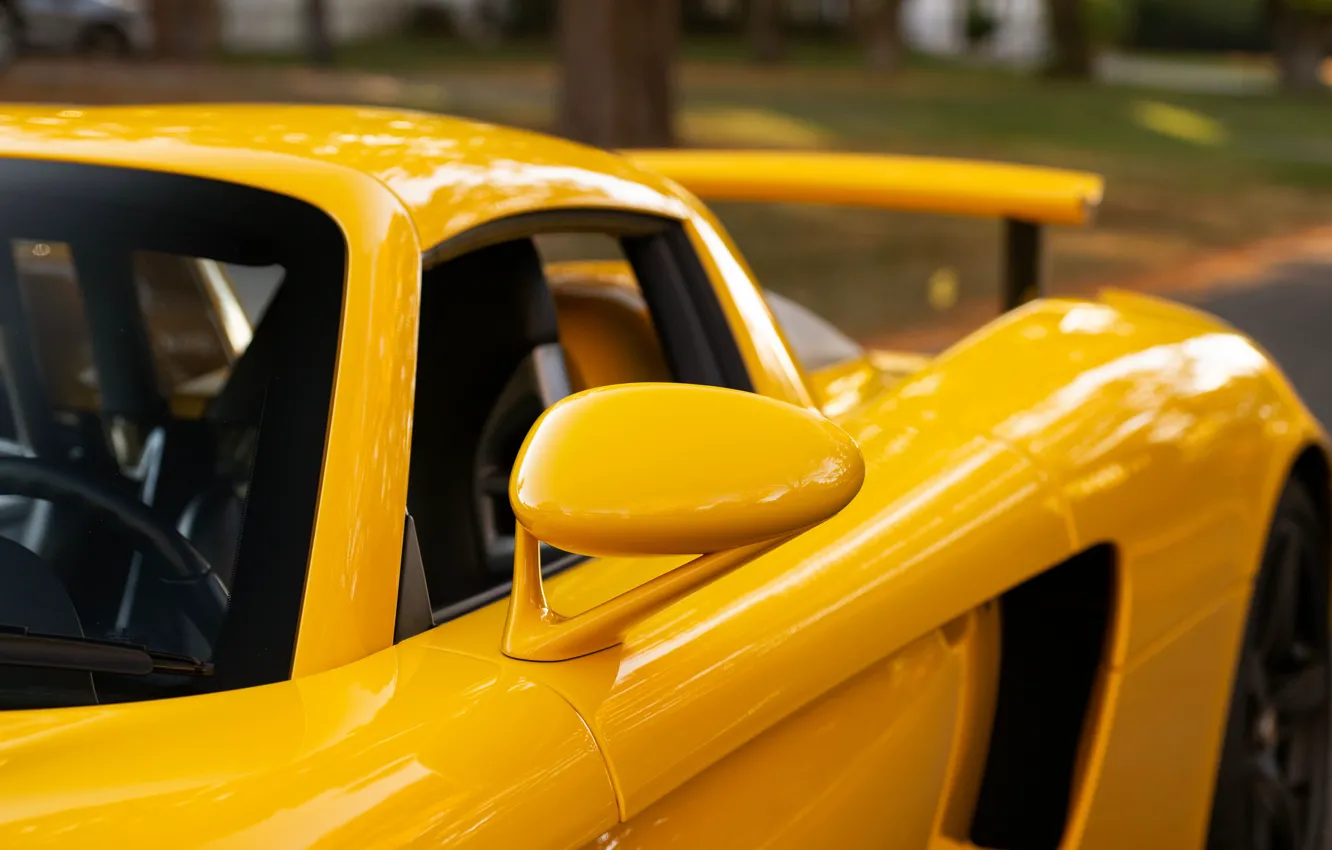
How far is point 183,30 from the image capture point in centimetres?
2577

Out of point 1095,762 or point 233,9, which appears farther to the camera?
point 233,9

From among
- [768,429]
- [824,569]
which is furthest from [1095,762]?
[768,429]

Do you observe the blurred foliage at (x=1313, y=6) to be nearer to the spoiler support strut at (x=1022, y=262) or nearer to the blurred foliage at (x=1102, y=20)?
the blurred foliage at (x=1102, y=20)

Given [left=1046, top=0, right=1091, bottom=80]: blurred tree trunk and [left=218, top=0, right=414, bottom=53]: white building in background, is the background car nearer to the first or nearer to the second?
[left=218, top=0, right=414, bottom=53]: white building in background

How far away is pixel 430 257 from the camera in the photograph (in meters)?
1.86

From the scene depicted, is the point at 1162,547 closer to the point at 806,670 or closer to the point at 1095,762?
the point at 1095,762

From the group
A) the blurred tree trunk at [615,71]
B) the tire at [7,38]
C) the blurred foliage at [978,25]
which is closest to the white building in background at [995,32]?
the blurred foliage at [978,25]

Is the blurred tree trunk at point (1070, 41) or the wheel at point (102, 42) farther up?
the wheel at point (102, 42)

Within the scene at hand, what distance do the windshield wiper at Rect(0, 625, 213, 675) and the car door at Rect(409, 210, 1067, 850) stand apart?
24 centimetres

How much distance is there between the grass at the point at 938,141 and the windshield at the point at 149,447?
8052 mm

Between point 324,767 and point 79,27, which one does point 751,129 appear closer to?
point 79,27

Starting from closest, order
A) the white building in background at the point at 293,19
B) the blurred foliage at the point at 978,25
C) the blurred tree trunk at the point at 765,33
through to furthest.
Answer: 1. the blurred tree trunk at the point at 765,33
2. the white building in background at the point at 293,19
3. the blurred foliage at the point at 978,25

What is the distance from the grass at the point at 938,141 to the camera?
42.4ft

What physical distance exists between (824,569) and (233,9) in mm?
37967
